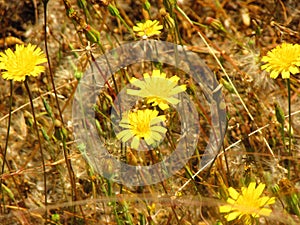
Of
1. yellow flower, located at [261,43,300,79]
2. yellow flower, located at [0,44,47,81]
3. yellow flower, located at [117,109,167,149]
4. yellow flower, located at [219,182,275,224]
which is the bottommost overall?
yellow flower, located at [219,182,275,224]

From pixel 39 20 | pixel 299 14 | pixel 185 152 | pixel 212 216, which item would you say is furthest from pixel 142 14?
pixel 212 216

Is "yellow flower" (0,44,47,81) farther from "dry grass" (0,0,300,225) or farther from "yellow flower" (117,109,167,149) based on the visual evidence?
"yellow flower" (117,109,167,149)

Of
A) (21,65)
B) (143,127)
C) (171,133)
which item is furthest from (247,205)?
(21,65)

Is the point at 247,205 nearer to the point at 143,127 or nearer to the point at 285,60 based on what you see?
the point at 143,127

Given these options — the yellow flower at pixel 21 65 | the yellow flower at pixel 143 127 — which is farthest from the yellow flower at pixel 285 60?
the yellow flower at pixel 21 65

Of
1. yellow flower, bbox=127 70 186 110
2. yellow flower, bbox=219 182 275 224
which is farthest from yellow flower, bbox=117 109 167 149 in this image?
yellow flower, bbox=219 182 275 224

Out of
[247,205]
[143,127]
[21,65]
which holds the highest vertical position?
[21,65]
